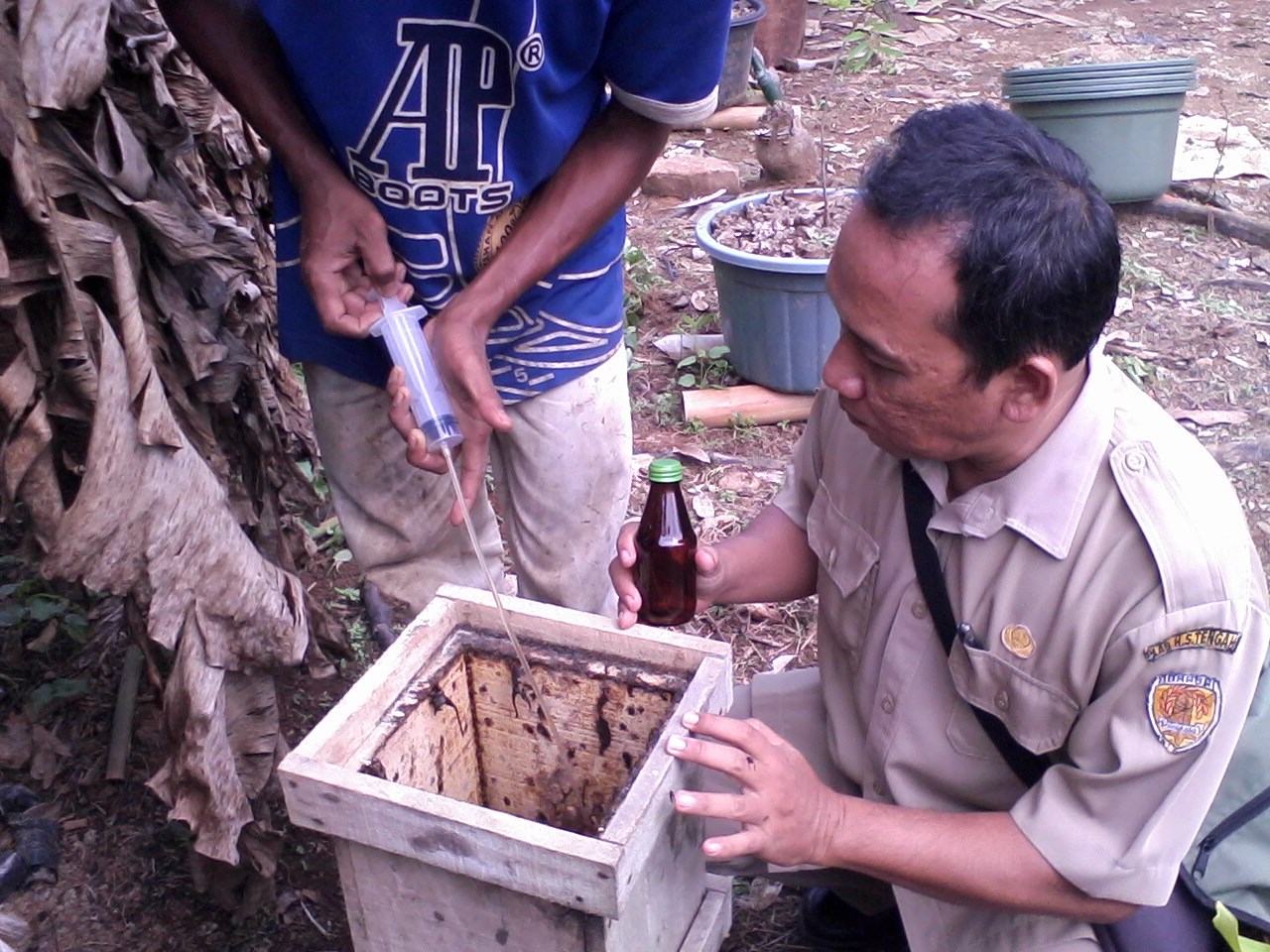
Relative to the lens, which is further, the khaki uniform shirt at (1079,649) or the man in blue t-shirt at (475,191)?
the man in blue t-shirt at (475,191)

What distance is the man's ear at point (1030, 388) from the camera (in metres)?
1.50

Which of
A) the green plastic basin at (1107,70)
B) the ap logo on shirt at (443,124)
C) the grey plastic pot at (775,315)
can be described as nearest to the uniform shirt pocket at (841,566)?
the ap logo on shirt at (443,124)

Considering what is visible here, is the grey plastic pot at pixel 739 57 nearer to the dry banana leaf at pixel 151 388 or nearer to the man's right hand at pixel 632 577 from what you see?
the dry banana leaf at pixel 151 388

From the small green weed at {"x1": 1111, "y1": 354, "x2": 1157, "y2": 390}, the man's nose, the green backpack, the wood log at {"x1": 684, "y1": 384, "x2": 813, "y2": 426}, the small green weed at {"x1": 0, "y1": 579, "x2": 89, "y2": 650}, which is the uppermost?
the man's nose

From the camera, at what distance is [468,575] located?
276 cm

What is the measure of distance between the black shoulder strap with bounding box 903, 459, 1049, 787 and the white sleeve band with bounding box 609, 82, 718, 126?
0.75 meters

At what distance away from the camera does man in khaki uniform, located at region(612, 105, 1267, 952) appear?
1.49 metres

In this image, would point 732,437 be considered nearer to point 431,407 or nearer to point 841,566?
point 841,566

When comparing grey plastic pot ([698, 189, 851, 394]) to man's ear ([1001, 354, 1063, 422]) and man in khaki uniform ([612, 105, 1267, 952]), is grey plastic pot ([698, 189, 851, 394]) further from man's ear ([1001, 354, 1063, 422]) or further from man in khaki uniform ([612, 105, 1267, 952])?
man's ear ([1001, 354, 1063, 422])

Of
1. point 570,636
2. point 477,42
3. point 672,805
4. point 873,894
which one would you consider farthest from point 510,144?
point 873,894

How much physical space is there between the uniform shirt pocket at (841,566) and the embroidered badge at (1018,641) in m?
0.29

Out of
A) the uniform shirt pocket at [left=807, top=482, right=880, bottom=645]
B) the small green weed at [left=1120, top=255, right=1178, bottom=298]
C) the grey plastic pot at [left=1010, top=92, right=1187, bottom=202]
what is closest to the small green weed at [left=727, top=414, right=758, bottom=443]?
the small green weed at [left=1120, top=255, right=1178, bottom=298]

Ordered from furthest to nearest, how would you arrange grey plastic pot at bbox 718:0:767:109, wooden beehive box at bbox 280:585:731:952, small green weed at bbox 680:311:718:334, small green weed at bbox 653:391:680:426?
grey plastic pot at bbox 718:0:767:109
small green weed at bbox 680:311:718:334
small green weed at bbox 653:391:680:426
wooden beehive box at bbox 280:585:731:952

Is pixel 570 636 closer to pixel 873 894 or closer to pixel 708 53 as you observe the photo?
pixel 873 894
